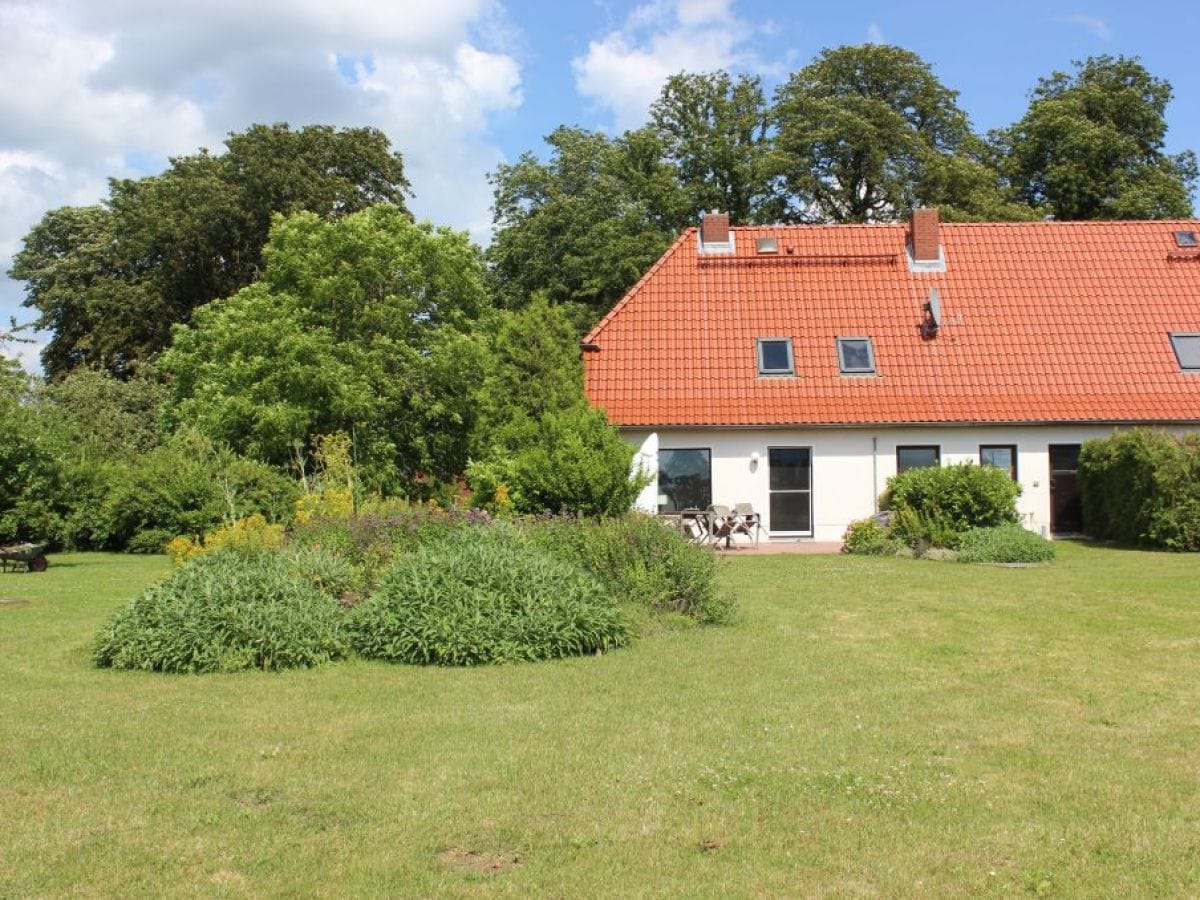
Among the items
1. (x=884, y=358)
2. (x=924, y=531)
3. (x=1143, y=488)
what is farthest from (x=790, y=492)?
(x=1143, y=488)

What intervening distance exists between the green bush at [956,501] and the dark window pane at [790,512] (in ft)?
14.0

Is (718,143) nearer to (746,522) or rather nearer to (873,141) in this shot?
(873,141)

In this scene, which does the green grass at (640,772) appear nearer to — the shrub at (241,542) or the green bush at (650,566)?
the green bush at (650,566)

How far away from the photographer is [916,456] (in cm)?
2511

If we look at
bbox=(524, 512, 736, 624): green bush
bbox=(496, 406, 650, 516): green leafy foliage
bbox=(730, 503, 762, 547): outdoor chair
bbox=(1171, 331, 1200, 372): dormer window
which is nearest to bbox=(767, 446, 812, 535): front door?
bbox=(730, 503, 762, 547): outdoor chair

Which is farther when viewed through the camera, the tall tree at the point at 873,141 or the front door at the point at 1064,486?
the tall tree at the point at 873,141

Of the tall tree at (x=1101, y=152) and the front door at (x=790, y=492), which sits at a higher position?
the tall tree at (x=1101, y=152)

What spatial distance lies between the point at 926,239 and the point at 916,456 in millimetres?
6418

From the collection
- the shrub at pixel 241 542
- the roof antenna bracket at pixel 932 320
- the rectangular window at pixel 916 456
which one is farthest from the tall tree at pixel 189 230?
the shrub at pixel 241 542

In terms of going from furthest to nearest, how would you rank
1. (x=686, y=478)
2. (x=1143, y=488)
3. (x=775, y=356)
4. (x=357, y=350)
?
(x=357, y=350)
(x=775, y=356)
(x=686, y=478)
(x=1143, y=488)

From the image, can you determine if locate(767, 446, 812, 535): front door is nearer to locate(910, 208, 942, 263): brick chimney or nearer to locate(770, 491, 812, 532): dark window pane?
locate(770, 491, 812, 532): dark window pane

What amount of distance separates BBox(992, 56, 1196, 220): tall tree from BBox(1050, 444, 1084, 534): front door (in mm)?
16984

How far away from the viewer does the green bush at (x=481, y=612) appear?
10625mm

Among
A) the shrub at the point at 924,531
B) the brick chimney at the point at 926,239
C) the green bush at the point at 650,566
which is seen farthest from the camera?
the brick chimney at the point at 926,239
